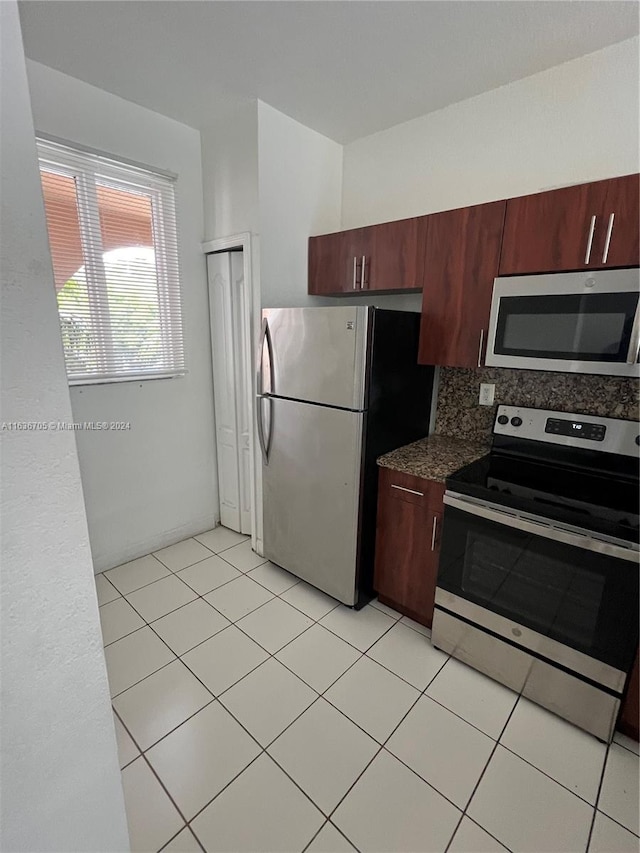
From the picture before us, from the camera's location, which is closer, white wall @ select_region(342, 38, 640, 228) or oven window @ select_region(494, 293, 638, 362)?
oven window @ select_region(494, 293, 638, 362)

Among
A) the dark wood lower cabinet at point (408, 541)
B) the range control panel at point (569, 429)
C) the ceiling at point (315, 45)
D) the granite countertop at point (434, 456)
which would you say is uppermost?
the ceiling at point (315, 45)

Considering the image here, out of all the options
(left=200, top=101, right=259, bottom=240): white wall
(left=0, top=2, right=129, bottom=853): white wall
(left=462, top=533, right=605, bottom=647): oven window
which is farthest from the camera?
(left=200, top=101, right=259, bottom=240): white wall

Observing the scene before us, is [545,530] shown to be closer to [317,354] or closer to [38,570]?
[317,354]

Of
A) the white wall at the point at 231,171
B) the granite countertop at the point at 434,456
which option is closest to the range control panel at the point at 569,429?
Result: the granite countertop at the point at 434,456

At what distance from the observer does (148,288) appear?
7.99 feet

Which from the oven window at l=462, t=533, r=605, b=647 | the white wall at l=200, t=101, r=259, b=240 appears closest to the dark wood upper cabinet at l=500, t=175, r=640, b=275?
the oven window at l=462, t=533, r=605, b=647

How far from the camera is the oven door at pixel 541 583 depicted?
1.42 metres

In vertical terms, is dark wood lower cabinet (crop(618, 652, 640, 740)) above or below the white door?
below

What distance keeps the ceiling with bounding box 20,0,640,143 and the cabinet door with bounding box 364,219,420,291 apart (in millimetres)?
655

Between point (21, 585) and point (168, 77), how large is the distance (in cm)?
236

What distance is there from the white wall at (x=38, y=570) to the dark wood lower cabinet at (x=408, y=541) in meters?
1.47

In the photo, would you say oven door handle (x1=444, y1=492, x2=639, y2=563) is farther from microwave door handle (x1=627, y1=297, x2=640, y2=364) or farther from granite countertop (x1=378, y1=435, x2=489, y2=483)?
microwave door handle (x1=627, y1=297, x2=640, y2=364)

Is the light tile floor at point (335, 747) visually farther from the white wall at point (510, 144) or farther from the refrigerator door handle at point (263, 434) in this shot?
the white wall at point (510, 144)

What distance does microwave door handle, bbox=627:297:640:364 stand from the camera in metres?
1.47
